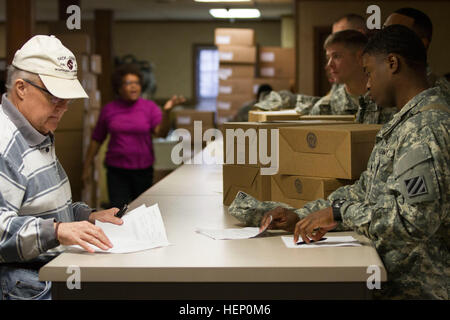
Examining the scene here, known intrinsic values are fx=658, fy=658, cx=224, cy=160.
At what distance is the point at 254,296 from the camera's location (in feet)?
5.79

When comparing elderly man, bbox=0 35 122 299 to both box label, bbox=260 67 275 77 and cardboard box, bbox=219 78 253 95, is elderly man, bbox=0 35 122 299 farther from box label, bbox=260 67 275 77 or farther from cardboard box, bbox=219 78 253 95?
box label, bbox=260 67 275 77

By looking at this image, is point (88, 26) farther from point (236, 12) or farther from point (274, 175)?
point (274, 175)

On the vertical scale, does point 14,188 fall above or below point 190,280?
above

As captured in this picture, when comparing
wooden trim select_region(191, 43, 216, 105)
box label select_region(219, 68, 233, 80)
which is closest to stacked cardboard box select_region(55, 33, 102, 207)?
box label select_region(219, 68, 233, 80)

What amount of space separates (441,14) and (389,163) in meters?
6.73

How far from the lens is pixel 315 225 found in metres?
2.03

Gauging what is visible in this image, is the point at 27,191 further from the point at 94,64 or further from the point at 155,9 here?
the point at 155,9

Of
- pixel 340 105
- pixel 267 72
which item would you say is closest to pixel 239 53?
pixel 267 72

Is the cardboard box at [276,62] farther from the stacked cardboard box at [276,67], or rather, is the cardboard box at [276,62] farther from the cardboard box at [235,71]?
the cardboard box at [235,71]

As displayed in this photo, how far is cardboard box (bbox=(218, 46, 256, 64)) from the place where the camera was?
890 cm

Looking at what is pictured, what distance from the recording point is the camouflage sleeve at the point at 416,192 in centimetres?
177

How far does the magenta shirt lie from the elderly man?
10.4 ft

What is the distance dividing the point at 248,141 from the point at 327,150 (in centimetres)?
43

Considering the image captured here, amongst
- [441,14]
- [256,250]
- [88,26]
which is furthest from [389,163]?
[88,26]
